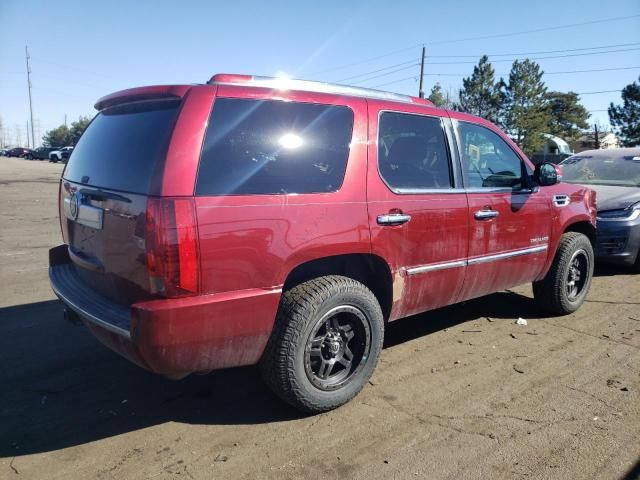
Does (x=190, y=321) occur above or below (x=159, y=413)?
above

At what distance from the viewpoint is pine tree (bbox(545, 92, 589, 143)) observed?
67.1 meters

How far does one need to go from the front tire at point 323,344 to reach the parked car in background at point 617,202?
4823mm

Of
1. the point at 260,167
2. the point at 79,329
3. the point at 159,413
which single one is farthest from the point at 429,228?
the point at 79,329

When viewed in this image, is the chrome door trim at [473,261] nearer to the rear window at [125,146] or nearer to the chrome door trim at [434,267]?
the chrome door trim at [434,267]

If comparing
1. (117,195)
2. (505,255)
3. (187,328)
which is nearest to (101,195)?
(117,195)

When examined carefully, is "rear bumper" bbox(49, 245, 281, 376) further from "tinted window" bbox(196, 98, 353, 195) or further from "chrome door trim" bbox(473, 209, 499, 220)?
"chrome door trim" bbox(473, 209, 499, 220)

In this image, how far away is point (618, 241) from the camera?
21.8 ft

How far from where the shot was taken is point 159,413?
316cm

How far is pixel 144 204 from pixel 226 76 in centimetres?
95

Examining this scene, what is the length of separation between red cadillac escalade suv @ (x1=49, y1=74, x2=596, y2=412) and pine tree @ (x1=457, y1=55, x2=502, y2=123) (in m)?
51.3

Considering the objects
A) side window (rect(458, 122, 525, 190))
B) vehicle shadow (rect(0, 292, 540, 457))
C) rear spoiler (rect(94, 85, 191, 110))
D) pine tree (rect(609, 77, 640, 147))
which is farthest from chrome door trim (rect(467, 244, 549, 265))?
pine tree (rect(609, 77, 640, 147))

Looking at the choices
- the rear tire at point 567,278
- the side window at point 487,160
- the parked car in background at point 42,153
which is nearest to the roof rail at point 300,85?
the side window at point 487,160

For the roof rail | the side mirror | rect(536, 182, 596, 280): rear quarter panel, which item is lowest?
rect(536, 182, 596, 280): rear quarter panel

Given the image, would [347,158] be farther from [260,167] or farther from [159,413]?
[159,413]
